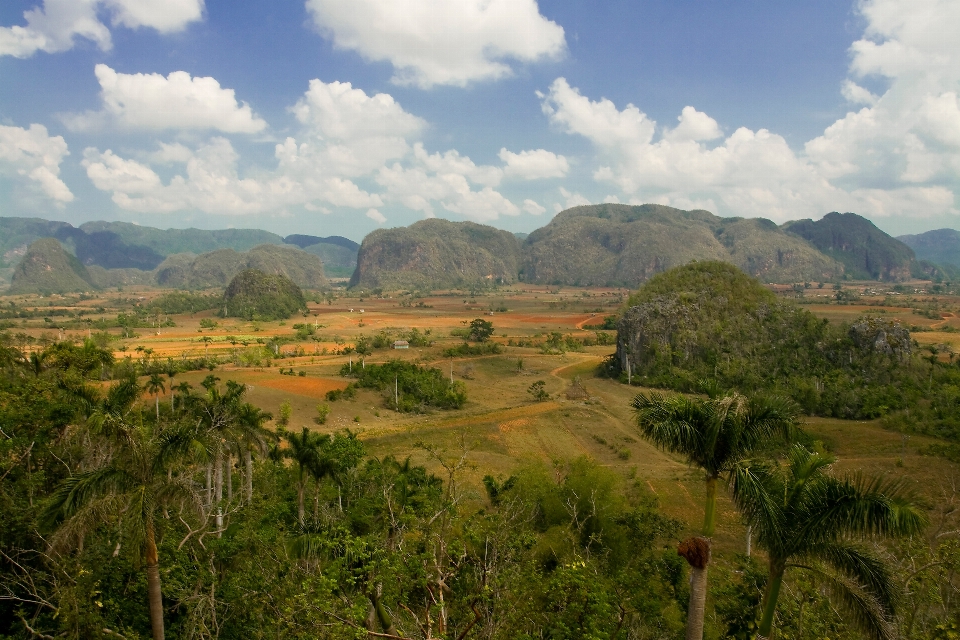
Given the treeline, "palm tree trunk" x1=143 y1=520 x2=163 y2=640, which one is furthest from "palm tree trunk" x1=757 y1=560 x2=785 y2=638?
"palm tree trunk" x1=143 y1=520 x2=163 y2=640

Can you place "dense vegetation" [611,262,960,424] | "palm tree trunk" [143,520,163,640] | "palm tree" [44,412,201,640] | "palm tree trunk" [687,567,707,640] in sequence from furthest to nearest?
"dense vegetation" [611,262,960,424], "palm tree trunk" [143,520,163,640], "palm tree" [44,412,201,640], "palm tree trunk" [687,567,707,640]

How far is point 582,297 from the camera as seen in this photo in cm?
18562

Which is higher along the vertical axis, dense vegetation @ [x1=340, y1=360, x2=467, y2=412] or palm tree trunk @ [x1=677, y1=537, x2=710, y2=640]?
palm tree trunk @ [x1=677, y1=537, x2=710, y2=640]

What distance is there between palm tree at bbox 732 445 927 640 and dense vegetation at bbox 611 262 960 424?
117 ft

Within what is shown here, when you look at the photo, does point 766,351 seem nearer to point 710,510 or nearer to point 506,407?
point 506,407

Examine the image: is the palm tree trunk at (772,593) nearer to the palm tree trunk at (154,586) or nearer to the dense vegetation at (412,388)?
the palm tree trunk at (154,586)

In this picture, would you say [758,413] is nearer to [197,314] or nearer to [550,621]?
[550,621]

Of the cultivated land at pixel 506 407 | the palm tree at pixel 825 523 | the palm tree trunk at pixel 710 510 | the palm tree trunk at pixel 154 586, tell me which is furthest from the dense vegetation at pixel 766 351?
the palm tree trunk at pixel 154 586

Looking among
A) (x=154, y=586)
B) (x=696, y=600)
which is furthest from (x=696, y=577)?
(x=154, y=586)

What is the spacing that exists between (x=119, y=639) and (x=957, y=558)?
14914 millimetres

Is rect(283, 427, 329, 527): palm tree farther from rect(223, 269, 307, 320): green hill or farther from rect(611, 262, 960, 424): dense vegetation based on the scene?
rect(223, 269, 307, 320): green hill

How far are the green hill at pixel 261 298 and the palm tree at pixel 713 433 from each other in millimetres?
121259

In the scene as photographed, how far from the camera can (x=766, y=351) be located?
55.0 meters

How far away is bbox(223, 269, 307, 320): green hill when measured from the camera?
12531 centimetres
